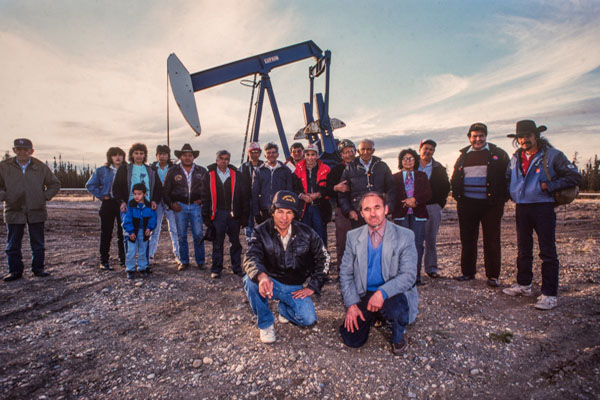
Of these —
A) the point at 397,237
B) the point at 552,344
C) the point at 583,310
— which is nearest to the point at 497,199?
the point at 583,310

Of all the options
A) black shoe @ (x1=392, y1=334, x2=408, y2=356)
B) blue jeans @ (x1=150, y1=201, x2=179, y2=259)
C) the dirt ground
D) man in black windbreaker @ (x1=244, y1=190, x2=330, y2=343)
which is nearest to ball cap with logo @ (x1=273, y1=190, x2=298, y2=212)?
man in black windbreaker @ (x1=244, y1=190, x2=330, y2=343)

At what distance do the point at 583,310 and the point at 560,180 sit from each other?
1.57 meters

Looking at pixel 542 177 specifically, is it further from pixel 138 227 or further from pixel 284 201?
pixel 138 227

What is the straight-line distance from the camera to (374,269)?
3.03 meters

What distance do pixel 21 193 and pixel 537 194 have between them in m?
7.85

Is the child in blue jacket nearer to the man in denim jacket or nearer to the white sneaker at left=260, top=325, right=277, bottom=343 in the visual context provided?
the man in denim jacket

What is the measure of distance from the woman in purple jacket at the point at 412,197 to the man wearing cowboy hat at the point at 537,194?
3.72ft

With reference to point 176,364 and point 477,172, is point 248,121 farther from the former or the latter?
point 176,364

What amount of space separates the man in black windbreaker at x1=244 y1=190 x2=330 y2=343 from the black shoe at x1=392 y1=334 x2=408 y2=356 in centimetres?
83

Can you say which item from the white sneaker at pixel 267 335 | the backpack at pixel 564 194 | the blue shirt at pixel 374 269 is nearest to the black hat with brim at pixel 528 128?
the backpack at pixel 564 194

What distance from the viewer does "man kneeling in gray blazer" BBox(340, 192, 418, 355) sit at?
9.21ft

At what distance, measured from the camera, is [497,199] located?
4.43m

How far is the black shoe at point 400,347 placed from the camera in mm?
2807

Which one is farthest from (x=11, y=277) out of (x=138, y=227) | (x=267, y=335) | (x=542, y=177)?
(x=542, y=177)
